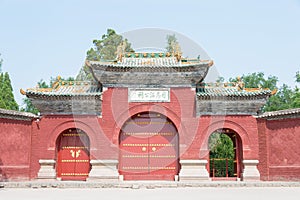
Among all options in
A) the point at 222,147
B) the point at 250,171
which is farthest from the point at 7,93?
the point at 250,171

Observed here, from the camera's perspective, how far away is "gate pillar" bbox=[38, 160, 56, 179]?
13.8 meters

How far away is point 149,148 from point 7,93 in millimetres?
19062

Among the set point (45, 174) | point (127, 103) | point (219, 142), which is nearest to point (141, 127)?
point (127, 103)

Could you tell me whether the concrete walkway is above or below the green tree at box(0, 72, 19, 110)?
below

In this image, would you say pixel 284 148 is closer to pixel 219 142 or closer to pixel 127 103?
pixel 127 103

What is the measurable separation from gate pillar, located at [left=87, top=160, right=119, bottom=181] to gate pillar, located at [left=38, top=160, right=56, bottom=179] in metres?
1.58

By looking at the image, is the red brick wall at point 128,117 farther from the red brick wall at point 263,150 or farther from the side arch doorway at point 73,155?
the side arch doorway at point 73,155

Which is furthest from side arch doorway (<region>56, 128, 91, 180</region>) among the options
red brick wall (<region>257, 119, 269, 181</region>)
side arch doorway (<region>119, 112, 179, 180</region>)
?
red brick wall (<region>257, 119, 269, 181</region>)

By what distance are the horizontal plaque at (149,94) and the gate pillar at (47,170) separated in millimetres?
4114

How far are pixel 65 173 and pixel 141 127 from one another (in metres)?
3.70

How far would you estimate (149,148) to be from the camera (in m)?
14.5

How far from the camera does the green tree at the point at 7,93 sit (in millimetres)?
28544

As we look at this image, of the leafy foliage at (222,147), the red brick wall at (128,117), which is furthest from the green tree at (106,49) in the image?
the red brick wall at (128,117)

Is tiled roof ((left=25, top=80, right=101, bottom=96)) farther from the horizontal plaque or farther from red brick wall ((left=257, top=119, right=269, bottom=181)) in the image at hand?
red brick wall ((left=257, top=119, right=269, bottom=181))
